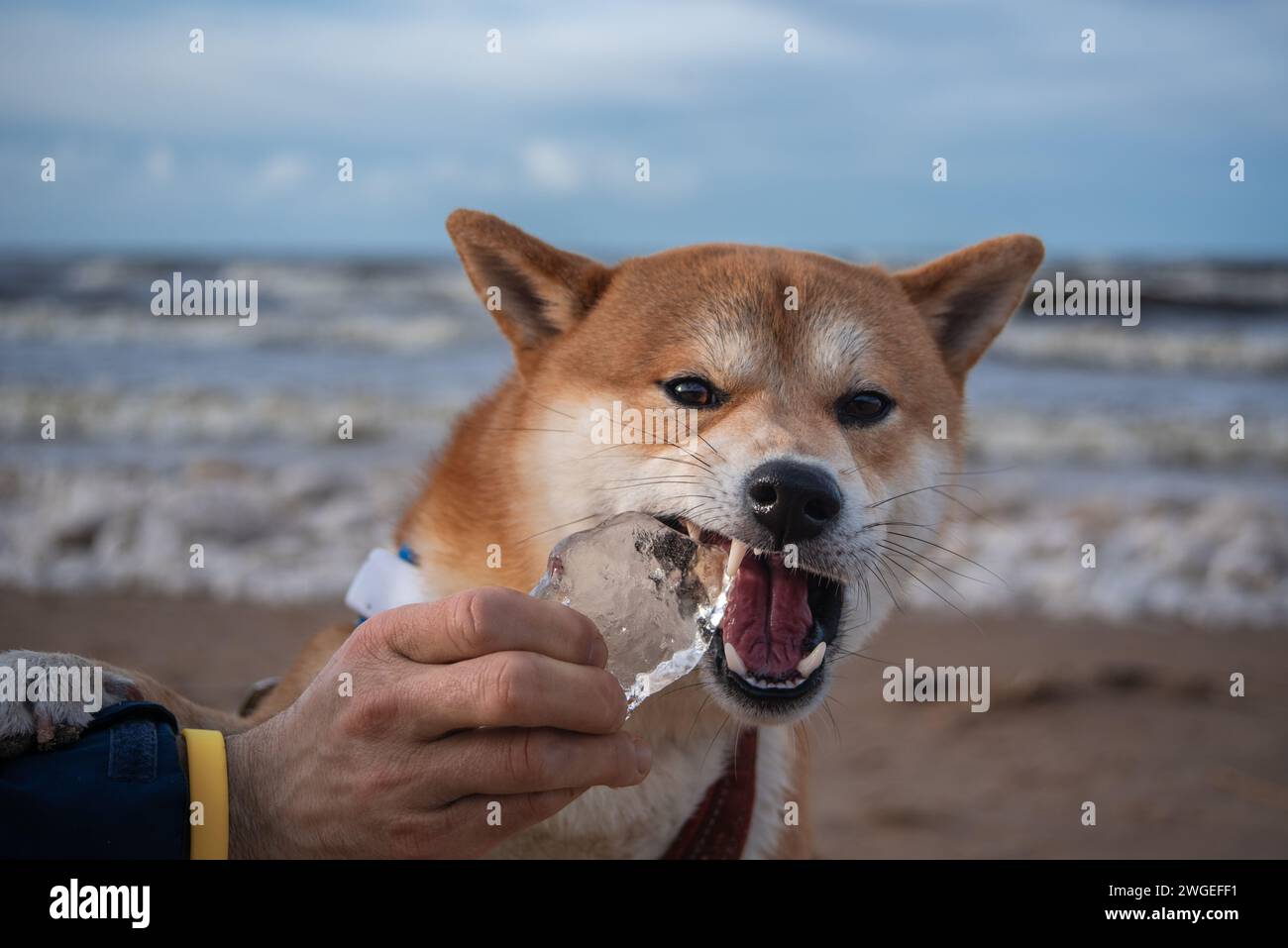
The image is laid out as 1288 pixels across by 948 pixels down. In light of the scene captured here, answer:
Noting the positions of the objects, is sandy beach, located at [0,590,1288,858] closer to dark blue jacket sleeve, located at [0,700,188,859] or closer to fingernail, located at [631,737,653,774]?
fingernail, located at [631,737,653,774]

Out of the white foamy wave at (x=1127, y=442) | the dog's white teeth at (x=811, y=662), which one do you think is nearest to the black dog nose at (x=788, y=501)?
the dog's white teeth at (x=811, y=662)

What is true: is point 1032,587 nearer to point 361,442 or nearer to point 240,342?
point 361,442

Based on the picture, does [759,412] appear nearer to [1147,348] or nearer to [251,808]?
[251,808]

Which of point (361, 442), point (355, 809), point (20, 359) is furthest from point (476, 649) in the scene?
point (20, 359)

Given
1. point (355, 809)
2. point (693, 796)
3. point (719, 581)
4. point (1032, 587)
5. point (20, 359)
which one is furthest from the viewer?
point (20, 359)

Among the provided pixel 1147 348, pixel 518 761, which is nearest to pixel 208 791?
pixel 518 761

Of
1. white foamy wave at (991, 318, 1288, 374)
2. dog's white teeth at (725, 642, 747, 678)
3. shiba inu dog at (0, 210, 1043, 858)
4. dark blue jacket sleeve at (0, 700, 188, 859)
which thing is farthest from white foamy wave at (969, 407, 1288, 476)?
dark blue jacket sleeve at (0, 700, 188, 859)
